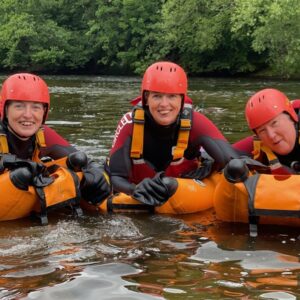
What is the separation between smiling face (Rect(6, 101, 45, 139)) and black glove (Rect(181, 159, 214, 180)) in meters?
1.70

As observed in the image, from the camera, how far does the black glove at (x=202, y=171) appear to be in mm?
6102

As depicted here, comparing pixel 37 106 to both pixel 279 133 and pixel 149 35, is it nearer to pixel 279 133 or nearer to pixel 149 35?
pixel 279 133

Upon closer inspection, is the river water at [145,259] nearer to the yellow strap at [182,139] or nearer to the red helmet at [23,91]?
the yellow strap at [182,139]

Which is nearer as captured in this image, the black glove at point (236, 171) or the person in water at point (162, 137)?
the black glove at point (236, 171)

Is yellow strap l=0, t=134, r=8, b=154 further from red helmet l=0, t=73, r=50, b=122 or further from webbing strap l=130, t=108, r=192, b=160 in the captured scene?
webbing strap l=130, t=108, r=192, b=160

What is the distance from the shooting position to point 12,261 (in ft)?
13.5

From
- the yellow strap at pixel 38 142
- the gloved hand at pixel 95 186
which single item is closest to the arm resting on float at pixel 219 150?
the gloved hand at pixel 95 186

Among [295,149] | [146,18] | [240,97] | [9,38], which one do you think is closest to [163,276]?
[295,149]

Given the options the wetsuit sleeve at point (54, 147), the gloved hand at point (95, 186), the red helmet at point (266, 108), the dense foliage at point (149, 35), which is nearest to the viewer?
the red helmet at point (266, 108)

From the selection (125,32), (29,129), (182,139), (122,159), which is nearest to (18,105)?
(29,129)

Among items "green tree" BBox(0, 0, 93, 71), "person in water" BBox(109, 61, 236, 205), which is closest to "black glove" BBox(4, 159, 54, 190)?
"person in water" BBox(109, 61, 236, 205)

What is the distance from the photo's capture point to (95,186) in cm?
570

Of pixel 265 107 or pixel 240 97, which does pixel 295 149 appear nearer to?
pixel 265 107

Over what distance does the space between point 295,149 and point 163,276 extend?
222 cm
